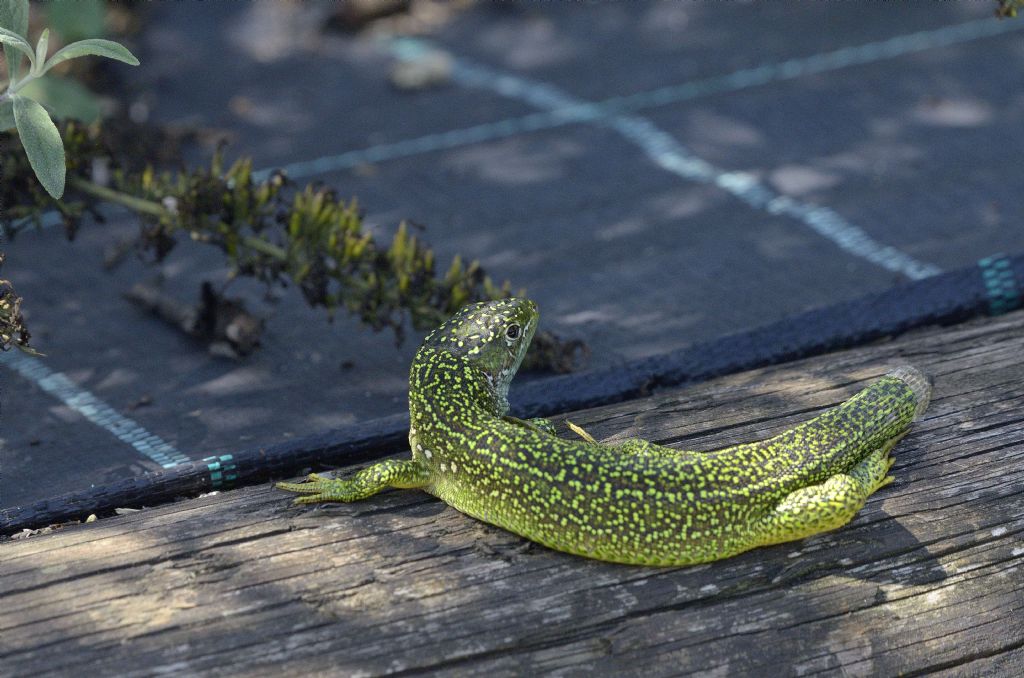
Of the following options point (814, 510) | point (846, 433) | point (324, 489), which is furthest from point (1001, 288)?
point (324, 489)

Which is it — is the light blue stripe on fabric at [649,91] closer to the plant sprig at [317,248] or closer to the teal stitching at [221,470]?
the plant sprig at [317,248]

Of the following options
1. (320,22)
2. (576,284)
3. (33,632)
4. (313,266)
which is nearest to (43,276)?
(313,266)

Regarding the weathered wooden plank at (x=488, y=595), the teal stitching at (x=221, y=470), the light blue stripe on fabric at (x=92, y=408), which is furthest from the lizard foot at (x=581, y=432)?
the light blue stripe on fabric at (x=92, y=408)

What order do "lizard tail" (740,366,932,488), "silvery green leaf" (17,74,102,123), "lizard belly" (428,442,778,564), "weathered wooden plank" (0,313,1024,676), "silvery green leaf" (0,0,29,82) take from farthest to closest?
"silvery green leaf" (17,74,102,123) → "silvery green leaf" (0,0,29,82) → "lizard tail" (740,366,932,488) → "lizard belly" (428,442,778,564) → "weathered wooden plank" (0,313,1024,676)

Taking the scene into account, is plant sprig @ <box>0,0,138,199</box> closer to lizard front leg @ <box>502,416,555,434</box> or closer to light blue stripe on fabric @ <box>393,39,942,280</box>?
lizard front leg @ <box>502,416,555,434</box>

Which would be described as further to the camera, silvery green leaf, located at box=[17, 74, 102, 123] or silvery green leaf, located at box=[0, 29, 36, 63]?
silvery green leaf, located at box=[17, 74, 102, 123]

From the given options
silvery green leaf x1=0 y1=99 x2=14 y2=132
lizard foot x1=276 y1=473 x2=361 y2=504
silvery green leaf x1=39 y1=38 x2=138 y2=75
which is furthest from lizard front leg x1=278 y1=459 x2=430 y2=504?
silvery green leaf x1=0 y1=99 x2=14 y2=132

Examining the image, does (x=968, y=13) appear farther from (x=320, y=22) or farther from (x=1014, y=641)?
(x=1014, y=641)

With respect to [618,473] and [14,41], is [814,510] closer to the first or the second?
[618,473]
